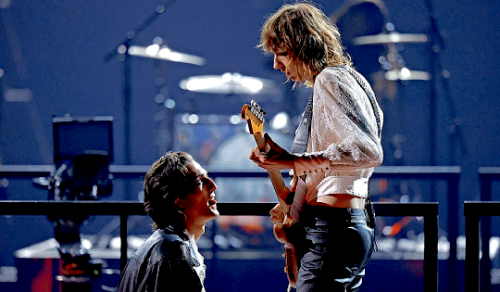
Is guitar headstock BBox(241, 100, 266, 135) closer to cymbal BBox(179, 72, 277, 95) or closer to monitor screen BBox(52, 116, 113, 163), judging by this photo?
monitor screen BBox(52, 116, 113, 163)

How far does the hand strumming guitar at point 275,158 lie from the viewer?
5.11 feet

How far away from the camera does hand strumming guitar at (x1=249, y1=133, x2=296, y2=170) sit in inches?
61.3

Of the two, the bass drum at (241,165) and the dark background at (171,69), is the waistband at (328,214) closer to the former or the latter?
the bass drum at (241,165)

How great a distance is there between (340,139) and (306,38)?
1.19 ft

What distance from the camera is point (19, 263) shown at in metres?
3.88

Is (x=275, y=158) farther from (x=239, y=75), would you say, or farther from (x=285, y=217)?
(x=239, y=75)

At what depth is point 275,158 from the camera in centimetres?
157

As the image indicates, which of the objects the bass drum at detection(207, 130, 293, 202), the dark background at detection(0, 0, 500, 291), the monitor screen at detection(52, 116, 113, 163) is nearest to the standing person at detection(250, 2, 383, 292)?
the monitor screen at detection(52, 116, 113, 163)

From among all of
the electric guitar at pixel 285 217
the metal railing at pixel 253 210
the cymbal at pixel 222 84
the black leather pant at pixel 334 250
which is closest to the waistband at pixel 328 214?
the black leather pant at pixel 334 250

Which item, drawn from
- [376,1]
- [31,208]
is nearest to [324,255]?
[31,208]

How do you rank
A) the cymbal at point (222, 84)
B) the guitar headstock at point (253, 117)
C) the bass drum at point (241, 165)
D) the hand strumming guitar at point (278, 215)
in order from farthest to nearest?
1. the cymbal at point (222, 84)
2. the bass drum at point (241, 165)
3. the hand strumming guitar at point (278, 215)
4. the guitar headstock at point (253, 117)

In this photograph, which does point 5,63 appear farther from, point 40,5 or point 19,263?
point 19,263

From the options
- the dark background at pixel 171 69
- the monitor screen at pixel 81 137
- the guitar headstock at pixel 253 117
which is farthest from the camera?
the dark background at pixel 171 69

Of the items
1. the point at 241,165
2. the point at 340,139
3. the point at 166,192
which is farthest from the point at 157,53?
the point at 340,139
